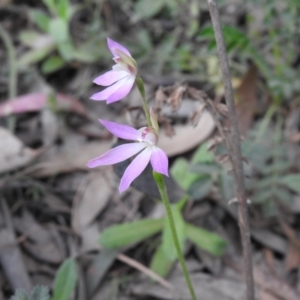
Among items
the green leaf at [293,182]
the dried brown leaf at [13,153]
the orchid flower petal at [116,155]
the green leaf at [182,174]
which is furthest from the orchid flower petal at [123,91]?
the dried brown leaf at [13,153]

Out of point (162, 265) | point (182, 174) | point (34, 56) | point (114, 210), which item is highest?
point (34, 56)

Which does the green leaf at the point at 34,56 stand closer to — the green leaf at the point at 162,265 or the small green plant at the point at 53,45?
the small green plant at the point at 53,45

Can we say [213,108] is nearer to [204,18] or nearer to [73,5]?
[204,18]

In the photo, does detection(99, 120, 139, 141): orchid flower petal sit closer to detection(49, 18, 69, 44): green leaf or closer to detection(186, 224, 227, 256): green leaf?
detection(186, 224, 227, 256): green leaf

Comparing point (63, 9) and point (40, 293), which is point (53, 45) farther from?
point (40, 293)

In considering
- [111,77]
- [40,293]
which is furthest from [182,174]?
[111,77]

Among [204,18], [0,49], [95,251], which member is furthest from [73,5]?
[95,251]
